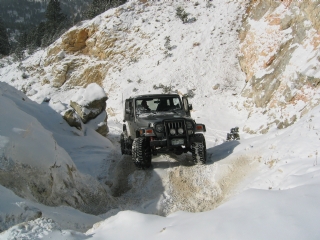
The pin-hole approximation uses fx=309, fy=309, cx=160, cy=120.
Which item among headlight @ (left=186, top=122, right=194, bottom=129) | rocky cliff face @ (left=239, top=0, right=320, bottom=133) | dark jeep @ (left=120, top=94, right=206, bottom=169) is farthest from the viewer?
rocky cliff face @ (left=239, top=0, right=320, bottom=133)

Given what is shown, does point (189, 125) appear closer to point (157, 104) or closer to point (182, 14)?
point (157, 104)

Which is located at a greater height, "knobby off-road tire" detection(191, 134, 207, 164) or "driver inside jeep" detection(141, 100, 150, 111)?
"driver inside jeep" detection(141, 100, 150, 111)

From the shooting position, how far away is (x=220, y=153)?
873cm

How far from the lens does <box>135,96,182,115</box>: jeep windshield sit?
28.9ft

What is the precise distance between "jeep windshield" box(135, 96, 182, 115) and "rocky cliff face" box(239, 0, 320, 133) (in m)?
4.32

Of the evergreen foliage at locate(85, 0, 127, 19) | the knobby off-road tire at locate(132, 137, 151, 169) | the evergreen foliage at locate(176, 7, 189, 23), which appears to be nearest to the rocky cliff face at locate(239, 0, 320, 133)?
the knobby off-road tire at locate(132, 137, 151, 169)

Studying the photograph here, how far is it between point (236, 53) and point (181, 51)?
13.9 ft

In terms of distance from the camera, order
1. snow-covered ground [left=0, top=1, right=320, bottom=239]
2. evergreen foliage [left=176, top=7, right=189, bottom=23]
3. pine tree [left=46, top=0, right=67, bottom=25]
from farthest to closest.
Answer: pine tree [left=46, top=0, right=67, bottom=25] < evergreen foliage [left=176, top=7, right=189, bottom=23] < snow-covered ground [left=0, top=1, right=320, bottom=239]

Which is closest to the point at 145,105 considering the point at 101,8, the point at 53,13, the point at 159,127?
the point at 159,127

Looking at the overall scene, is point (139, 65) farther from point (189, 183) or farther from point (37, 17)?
point (37, 17)

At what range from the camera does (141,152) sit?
290 inches

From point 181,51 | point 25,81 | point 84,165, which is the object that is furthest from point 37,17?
point 84,165

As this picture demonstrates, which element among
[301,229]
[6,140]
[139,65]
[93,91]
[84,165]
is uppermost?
[139,65]

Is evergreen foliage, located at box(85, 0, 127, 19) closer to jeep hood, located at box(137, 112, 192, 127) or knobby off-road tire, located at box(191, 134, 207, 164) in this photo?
jeep hood, located at box(137, 112, 192, 127)
